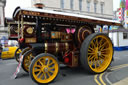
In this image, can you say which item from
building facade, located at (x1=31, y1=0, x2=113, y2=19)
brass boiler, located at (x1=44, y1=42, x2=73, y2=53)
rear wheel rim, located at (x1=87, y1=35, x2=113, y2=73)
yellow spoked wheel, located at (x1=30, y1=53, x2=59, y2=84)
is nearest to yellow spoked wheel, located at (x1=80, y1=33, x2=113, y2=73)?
rear wheel rim, located at (x1=87, y1=35, x2=113, y2=73)

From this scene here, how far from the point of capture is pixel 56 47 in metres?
4.16

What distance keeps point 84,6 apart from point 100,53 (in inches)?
1053

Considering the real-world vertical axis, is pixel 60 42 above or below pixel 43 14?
below

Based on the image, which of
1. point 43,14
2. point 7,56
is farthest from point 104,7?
point 43,14

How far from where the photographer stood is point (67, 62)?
4441 mm

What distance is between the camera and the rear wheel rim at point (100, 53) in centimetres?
461

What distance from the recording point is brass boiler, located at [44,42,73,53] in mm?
3964

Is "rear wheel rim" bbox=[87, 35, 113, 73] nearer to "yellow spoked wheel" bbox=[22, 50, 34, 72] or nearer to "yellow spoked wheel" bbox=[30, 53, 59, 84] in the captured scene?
"yellow spoked wheel" bbox=[30, 53, 59, 84]

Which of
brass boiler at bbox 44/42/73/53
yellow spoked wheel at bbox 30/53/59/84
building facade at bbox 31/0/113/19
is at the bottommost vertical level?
yellow spoked wheel at bbox 30/53/59/84

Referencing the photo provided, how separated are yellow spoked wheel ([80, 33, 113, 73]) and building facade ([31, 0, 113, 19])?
20037 mm

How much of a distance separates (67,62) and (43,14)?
2.04 meters

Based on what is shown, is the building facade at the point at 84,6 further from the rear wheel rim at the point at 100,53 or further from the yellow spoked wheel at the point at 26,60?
the rear wheel rim at the point at 100,53

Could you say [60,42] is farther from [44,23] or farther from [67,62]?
[44,23]

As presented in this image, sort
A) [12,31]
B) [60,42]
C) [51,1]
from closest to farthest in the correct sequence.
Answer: [60,42], [12,31], [51,1]
